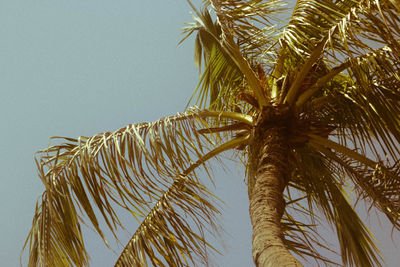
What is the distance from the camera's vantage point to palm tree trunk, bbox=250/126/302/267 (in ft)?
10.0

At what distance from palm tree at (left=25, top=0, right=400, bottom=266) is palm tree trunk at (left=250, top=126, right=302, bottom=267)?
0.04 ft

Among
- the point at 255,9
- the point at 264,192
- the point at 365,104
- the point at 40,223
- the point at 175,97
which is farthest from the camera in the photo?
the point at 175,97

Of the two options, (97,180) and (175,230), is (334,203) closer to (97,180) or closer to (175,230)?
(175,230)

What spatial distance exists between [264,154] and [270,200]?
0.56 m

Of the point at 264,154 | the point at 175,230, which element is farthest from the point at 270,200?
the point at 175,230

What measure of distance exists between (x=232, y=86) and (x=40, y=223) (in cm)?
247

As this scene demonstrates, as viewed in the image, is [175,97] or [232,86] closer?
[232,86]

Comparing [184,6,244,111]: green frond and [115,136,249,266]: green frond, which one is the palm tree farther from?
[184,6,244,111]: green frond

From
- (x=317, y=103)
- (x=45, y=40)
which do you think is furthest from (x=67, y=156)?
(x=45, y=40)

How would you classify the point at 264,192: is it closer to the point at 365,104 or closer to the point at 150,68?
the point at 365,104

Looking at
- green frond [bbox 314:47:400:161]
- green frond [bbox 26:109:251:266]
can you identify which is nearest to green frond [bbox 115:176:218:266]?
green frond [bbox 26:109:251:266]

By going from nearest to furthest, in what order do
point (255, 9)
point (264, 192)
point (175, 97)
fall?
point (264, 192) < point (255, 9) < point (175, 97)

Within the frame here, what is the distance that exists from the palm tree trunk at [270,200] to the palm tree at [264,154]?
0.04 feet

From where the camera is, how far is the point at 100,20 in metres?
16.3
